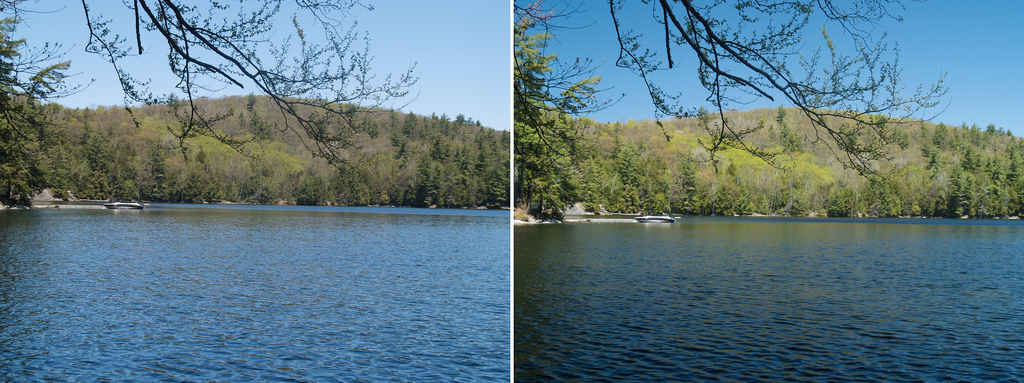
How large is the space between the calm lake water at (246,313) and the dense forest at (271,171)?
1416cm

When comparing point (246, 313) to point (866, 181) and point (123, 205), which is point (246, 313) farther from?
point (123, 205)

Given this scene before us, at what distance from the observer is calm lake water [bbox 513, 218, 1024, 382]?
6.45 m

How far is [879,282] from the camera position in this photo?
41.1 feet

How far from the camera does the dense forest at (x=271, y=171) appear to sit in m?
35.9

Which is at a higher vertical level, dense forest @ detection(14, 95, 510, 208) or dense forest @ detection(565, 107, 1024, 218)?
dense forest @ detection(14, 95, 510, 208)

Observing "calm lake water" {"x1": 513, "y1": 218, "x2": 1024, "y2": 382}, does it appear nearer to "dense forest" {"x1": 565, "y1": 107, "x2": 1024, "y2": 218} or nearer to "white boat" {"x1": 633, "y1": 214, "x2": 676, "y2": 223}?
"dense forest" {"x1": 565, "y1": 107, "x2": 1024, "y2": 218}

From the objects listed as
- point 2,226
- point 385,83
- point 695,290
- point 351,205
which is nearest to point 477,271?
point 695,290

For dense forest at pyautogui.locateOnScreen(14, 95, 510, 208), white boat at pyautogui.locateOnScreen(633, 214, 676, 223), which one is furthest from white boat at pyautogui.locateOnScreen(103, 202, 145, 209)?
white boat at pyautogui.locateOnScreen(633, 214, 676, 223)

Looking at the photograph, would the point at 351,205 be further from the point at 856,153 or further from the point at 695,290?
the point at 856,153

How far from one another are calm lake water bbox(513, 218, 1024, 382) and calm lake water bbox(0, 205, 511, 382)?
3.47ft

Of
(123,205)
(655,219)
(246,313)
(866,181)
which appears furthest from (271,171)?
(866,181)

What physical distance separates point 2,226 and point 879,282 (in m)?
29.8

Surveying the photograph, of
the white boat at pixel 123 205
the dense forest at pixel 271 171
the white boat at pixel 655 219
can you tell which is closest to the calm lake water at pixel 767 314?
the white boat at pixel 655 219

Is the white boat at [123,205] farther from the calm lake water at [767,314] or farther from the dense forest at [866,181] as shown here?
the calm lake water at [767,314]
